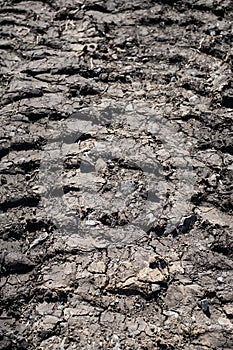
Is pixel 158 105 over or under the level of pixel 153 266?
over

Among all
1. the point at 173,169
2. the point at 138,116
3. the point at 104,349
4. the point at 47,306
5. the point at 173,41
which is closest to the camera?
the point at 104,349

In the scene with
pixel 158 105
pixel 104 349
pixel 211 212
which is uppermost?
pixel 158 105

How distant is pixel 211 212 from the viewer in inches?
88.9

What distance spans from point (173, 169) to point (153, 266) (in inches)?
17.5

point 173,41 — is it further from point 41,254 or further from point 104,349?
point 104,349

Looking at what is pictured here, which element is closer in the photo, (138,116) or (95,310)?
(95,310)

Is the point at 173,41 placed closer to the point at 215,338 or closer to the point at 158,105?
the point at 158,105

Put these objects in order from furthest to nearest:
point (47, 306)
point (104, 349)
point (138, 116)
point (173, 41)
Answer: point (173, 41) < point (138, 116) < point (47, 306) < point (104, 349)

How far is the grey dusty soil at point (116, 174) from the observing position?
202cm

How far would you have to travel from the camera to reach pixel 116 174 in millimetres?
2383

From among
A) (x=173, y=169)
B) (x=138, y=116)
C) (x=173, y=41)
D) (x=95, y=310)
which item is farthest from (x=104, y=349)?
(x=173, y=41)

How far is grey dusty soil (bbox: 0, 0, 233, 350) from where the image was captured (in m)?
2.02

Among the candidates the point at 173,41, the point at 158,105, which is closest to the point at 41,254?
the point at 158,105

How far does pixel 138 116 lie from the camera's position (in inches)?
101
